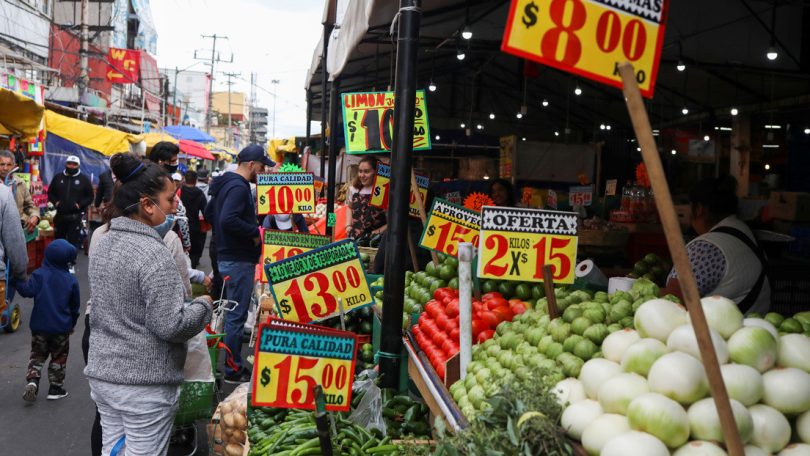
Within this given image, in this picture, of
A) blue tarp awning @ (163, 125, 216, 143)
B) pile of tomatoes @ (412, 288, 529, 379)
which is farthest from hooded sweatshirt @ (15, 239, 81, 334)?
blue tarp awning @ (163, 125, 216, 143)

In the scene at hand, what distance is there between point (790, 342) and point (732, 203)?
79.1 inches

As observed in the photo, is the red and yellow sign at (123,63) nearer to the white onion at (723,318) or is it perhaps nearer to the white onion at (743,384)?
the white onion at (723,318)

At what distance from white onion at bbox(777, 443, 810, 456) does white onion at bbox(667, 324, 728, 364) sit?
0.98 ft

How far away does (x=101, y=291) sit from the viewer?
3.58 meters

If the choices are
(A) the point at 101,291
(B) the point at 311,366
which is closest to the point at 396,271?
(B) the point at 311,366

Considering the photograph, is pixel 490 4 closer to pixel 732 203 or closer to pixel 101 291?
pixel 732 203

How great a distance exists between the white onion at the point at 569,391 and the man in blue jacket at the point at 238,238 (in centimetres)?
503

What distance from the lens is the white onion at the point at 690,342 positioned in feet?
7.27

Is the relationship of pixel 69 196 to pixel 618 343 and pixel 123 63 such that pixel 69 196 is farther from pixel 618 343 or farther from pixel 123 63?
pixel 123 63

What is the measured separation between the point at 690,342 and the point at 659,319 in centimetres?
23

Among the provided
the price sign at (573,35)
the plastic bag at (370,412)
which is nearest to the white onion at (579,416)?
the price sign at (573,35)

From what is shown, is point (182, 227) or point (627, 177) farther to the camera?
point (627, 177)

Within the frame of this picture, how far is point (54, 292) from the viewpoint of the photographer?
6.29m

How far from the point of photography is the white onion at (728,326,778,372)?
222 centimetres
